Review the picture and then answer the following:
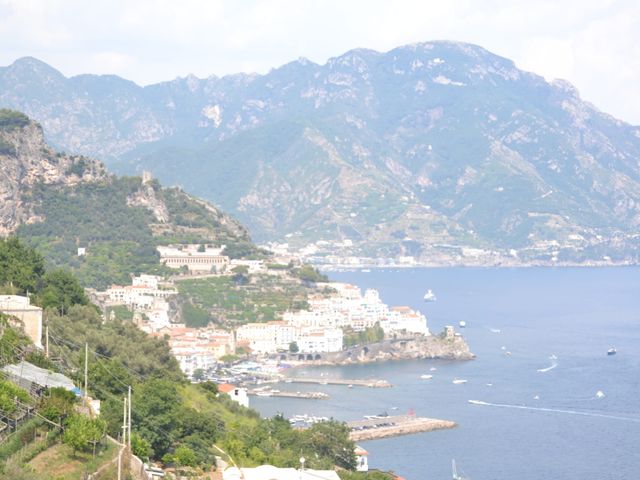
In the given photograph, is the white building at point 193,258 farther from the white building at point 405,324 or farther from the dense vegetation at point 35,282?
the dense vegetation at point 35,282

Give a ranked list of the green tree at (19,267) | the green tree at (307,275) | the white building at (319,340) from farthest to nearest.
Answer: the green tree at (307,275)
the white building at (319,340)
the green tree at (19,267)

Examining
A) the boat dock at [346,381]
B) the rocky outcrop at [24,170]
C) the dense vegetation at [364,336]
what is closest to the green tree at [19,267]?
the boat dock at [346,381]

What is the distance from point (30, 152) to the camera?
94.0 m

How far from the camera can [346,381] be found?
73438 mm

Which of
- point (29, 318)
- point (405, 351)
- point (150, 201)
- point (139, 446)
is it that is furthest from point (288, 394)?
point (139, 446)

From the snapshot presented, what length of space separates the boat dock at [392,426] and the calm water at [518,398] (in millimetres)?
→ 773

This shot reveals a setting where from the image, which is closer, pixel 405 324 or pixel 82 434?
pixel 82 434

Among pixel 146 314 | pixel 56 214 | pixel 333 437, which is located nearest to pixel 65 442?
pixel 333 437

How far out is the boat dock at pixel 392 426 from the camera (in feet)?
179

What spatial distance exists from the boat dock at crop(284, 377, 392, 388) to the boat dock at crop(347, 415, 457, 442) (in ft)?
40.1

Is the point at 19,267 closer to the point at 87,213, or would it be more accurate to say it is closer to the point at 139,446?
the point at 139,446

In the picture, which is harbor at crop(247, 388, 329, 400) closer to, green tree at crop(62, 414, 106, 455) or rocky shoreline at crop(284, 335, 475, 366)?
rocky shoreline at crop(284, 335, 475, 366)

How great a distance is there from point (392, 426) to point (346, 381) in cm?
1717

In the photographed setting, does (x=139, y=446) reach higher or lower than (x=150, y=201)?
lower
